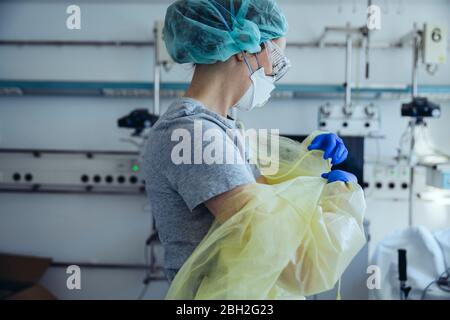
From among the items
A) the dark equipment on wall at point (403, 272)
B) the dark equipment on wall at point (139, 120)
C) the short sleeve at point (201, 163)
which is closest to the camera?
the short sleeve at point (201, 163)

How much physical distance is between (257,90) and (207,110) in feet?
0.57

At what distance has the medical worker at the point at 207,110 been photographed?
0.62 metres

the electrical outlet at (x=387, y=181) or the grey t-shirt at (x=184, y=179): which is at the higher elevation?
the grey t-shirt at (x=184, y=179)

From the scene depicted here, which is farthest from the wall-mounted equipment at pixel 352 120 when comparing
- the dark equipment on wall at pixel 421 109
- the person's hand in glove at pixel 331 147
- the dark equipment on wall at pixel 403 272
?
the person's hand in glove at pixel 331 147

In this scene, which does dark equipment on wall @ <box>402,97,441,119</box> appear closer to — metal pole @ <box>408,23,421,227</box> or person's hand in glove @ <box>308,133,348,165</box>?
metal pole @ <box>408,23,421,227</box>

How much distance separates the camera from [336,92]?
213cm

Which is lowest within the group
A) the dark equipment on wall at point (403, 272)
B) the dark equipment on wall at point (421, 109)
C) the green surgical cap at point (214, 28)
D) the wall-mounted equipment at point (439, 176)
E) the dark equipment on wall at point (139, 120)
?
the dark equipment on wall at point (403, 272)

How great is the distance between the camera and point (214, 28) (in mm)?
747

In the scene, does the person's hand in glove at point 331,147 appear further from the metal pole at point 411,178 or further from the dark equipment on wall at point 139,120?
the metal pole at point 411,178

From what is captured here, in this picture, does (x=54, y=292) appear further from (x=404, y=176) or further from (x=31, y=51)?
(x=404, y=176)

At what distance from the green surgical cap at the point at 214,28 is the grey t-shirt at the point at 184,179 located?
12 cm

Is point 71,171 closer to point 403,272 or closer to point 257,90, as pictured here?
point 257,90

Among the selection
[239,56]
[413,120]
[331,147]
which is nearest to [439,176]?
[413,120]
